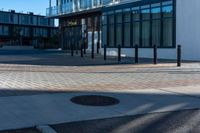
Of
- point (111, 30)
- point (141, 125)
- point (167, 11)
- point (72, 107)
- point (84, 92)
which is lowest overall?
point (141, 125)

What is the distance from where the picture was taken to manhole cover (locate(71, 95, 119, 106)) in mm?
10291

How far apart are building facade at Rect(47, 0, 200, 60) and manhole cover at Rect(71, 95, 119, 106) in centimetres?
1694

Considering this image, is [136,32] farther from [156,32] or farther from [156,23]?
[156,23]

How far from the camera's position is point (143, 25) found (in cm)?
3231

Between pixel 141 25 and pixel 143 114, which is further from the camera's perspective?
pixel 141 25

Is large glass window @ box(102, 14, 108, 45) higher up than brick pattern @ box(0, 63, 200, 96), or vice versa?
large glass window @ box(102, 14, 108, 45)

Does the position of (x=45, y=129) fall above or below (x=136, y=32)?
below

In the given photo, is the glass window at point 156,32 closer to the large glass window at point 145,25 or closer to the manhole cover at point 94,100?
the large glass window at point 145,25

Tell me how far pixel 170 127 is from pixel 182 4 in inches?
823

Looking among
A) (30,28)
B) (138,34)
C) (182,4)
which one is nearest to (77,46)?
(138,34)

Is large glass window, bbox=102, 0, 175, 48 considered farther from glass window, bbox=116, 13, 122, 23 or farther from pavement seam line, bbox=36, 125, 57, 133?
pavement seam line, bbox=36, 125, 57, 133

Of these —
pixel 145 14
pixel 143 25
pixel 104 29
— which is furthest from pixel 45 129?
pixel 104 29

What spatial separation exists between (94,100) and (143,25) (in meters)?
22.2

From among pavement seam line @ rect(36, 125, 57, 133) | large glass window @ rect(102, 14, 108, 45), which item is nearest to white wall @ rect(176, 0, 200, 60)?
large glass window @ rect(102, 14, 108, 45)
